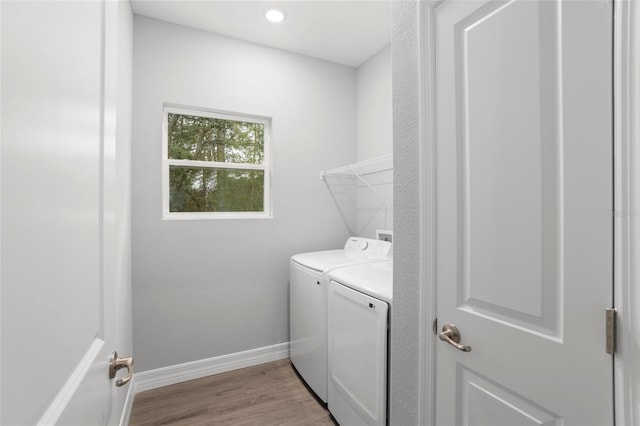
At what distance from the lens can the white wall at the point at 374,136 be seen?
2.50m

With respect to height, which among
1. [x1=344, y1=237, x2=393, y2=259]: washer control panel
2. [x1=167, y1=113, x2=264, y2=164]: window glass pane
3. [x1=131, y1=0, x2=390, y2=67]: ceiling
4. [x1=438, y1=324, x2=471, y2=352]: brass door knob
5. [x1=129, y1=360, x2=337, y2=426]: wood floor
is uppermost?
[x1=131, y1=0, x2=390, y2=67]: ceiling

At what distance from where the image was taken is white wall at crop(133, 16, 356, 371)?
2160mm

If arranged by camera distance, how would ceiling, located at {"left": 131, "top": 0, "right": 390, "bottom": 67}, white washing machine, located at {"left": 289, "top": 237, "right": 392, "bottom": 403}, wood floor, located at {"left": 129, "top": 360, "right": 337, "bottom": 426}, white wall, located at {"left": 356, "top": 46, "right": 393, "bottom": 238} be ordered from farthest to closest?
white wall, located at {"left": 356, "top": 46, "right": 393, "bottom": 238} → ceiling, located at {"left": 131, "top": 0, "right": 390, "bottom": 67} → white washing machine, located at {"left": 289, "top": 237, "right": 392, "bottom": 403} → wood floor, located at {"left": 129, "top": 360, "right": 337, "bottom": 426}

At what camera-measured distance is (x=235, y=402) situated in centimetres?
200

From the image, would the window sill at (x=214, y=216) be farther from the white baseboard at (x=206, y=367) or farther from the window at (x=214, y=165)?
the white baseboard at (x=206, y=367)

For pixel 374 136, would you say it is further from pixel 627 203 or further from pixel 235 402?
pixel 235 402

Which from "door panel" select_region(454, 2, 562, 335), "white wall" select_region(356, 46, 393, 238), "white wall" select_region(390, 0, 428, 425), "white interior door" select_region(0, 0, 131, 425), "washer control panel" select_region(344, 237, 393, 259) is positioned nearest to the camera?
"white interior door" select_region(0, 0, 131, 425)

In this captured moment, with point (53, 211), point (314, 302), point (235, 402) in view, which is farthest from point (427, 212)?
point (235, 402)

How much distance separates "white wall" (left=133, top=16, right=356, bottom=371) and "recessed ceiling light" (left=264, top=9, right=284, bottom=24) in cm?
39

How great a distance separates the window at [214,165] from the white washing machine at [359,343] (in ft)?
3.93

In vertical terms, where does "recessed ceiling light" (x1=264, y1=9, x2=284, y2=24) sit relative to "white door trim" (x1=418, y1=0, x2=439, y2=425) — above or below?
above

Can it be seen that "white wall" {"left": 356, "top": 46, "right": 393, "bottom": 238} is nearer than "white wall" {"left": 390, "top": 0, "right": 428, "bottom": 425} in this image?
No

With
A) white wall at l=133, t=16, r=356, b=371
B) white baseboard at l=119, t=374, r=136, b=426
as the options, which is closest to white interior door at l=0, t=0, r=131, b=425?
white baseboard at l=119, t=374, r=136, b=426

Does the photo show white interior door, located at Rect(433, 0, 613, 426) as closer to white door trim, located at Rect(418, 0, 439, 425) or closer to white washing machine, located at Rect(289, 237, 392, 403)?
white door trim, located at Rect(418, 0, 439, 425)
